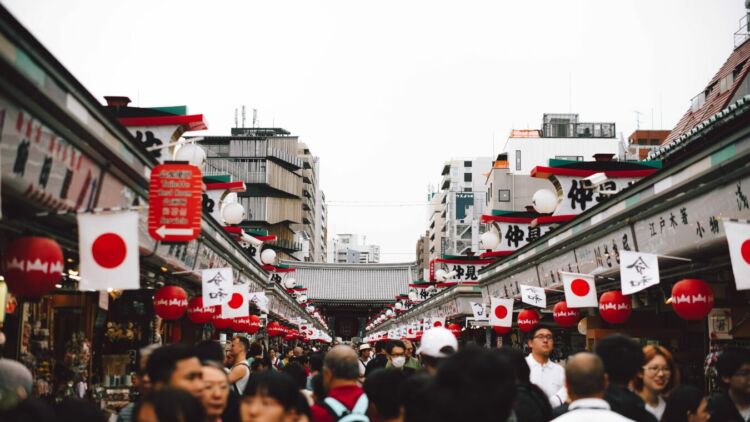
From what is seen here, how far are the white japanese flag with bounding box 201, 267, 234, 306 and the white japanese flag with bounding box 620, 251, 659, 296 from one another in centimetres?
662

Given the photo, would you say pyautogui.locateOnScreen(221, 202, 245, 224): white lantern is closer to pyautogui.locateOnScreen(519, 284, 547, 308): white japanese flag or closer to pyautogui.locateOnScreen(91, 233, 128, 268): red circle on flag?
pyautogui.locateOnScreen(519, 284, 547, 308): white japanese flag

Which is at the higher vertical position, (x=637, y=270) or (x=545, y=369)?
(x=637, y=270)

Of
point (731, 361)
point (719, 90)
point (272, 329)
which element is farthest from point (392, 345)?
point (719, 90)

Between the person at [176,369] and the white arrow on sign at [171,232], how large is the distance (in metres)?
4.86

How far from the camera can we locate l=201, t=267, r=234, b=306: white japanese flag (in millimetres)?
13891

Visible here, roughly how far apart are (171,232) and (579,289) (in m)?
7.41

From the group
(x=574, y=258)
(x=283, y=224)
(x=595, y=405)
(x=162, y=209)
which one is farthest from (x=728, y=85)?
(x=283, y=224)

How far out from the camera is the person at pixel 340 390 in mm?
6316

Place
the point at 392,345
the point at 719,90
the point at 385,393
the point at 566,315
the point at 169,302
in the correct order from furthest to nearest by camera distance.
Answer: the point at 719,90 < the point at 566,315 < the point at 169,302 < the point at 392,345 < the point at 385,393

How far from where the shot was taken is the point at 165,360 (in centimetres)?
579

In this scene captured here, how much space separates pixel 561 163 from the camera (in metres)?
19.2

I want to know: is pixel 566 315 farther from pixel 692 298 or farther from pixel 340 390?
pixel 340 390

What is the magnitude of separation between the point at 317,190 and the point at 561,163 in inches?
3959

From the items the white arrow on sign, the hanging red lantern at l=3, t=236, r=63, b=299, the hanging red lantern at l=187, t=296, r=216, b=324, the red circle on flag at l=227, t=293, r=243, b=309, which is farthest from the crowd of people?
the red circle on flag at l=227, t=293, r=243, b=309
